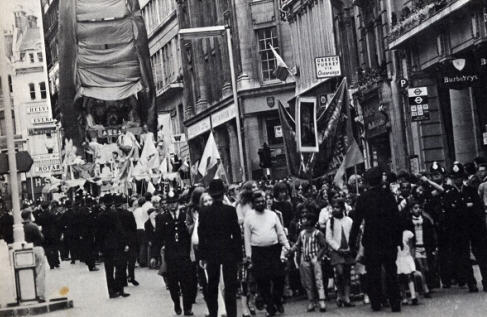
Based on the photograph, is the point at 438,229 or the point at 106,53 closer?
the point at 438,229

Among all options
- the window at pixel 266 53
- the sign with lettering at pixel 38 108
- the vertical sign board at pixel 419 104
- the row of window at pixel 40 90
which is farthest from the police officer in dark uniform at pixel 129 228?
the row of window at pixel 40 90

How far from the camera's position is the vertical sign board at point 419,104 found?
27.2 meters

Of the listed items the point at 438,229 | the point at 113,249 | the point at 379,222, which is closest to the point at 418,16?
the point at 113,249

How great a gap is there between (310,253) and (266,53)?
4142cm

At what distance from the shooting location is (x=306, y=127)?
18641mm

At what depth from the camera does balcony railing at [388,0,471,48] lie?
88.1ft

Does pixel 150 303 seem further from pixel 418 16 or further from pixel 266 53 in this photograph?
pixel 266 53

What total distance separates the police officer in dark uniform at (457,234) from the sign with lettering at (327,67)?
16.2m

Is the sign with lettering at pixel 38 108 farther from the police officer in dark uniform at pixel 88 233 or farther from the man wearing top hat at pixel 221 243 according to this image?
the man wearing top hat at pixel 221 243

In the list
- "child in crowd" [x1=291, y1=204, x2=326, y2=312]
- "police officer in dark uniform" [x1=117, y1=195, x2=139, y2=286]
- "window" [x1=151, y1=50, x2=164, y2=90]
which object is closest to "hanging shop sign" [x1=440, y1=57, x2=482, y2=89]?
"police officer in dark uniform" [x1=117, y1=195, x2=139, y2=286]

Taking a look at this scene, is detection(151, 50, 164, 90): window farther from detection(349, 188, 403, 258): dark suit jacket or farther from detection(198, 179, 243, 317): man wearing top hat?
detection(198, 179, 243, 317): man wearing top hat

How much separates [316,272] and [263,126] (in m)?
41.4

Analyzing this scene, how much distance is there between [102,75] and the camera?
68812 millimetres

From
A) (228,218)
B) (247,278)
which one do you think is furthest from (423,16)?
(228,218)
